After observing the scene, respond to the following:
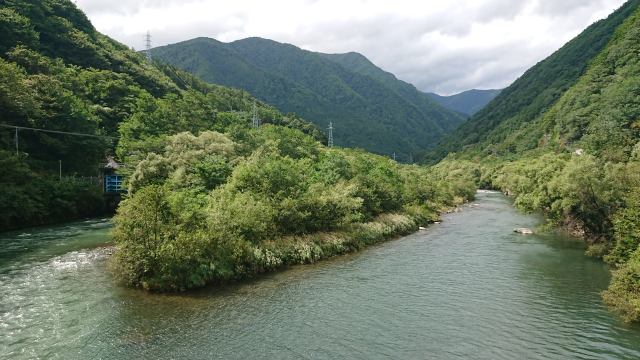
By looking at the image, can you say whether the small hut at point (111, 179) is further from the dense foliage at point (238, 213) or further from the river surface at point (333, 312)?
the river surface at point (333, 312)

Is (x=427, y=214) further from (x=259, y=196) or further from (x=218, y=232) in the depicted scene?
(x=218, y=232)

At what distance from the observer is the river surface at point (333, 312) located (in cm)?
2275

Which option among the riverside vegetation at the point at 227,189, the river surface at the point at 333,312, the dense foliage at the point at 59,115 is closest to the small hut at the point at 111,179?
the dense foliage at the point at 59,115

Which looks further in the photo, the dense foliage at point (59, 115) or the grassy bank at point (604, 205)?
the dense foliage at point (59, 115)

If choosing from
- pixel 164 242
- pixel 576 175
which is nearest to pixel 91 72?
pixel 164 242

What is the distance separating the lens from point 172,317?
2647 centimetres

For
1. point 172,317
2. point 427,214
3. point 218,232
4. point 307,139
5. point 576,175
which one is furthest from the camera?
point 307,139

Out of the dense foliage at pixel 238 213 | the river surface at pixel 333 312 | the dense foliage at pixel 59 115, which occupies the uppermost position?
the dense foliage at pixel 59 115

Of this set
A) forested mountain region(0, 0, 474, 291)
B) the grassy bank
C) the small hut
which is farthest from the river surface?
the small hut

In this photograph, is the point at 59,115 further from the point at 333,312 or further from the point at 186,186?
the point at 333,312

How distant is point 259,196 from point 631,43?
18171 cm

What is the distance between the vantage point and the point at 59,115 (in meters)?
80.4

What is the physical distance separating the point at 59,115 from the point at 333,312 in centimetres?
7424

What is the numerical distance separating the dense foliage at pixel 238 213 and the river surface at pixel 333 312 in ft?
6.66
